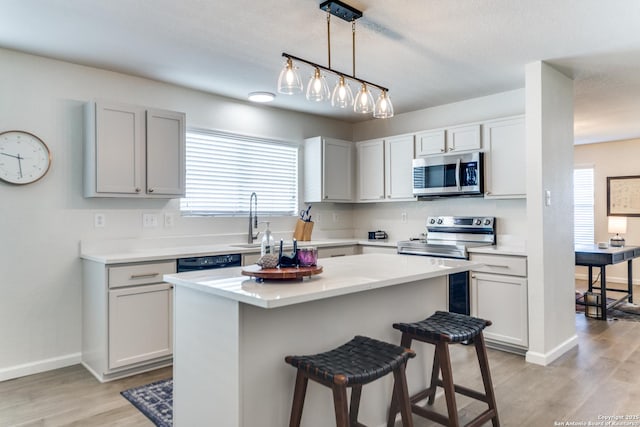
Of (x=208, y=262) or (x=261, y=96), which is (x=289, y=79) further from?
(x=261, y=96)

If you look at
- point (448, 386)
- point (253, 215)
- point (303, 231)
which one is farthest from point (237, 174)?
point (448, 386)

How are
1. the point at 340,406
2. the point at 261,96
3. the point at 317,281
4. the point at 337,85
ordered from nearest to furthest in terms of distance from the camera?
1. the point at 340,406
2. the point at 317,281
3. the point at 337,85
4. the point at 261,96

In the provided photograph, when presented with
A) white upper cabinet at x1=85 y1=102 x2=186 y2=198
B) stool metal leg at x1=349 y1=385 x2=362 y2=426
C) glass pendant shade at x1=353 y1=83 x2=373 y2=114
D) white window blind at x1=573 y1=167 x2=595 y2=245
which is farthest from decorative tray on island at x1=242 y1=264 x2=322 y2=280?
white window blind at x1=573 y1=167 x2=595 y2=245

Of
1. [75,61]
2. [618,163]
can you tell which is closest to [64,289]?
[75,61]

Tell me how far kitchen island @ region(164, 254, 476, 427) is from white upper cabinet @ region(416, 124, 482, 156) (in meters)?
1.98

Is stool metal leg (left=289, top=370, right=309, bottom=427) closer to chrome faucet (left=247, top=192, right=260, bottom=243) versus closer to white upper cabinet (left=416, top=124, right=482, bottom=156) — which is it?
chrome faucet (left=247, top=192, right=260, bottom=243)

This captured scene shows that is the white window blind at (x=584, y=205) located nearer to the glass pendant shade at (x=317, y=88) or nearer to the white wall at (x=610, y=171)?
the white wall at (x=610, y=171)

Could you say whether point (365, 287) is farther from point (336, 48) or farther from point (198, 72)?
point (198, 72)

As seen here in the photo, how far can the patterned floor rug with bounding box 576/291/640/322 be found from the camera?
473 centimetres

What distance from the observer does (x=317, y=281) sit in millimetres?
1868

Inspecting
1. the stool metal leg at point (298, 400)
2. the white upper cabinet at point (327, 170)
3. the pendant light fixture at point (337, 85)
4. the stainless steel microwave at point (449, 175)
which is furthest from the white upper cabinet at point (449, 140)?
the stool metal leg at point (298, 400)

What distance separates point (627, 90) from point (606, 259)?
5.62 ft

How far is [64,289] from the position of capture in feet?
10.6

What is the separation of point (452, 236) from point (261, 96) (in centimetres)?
236
